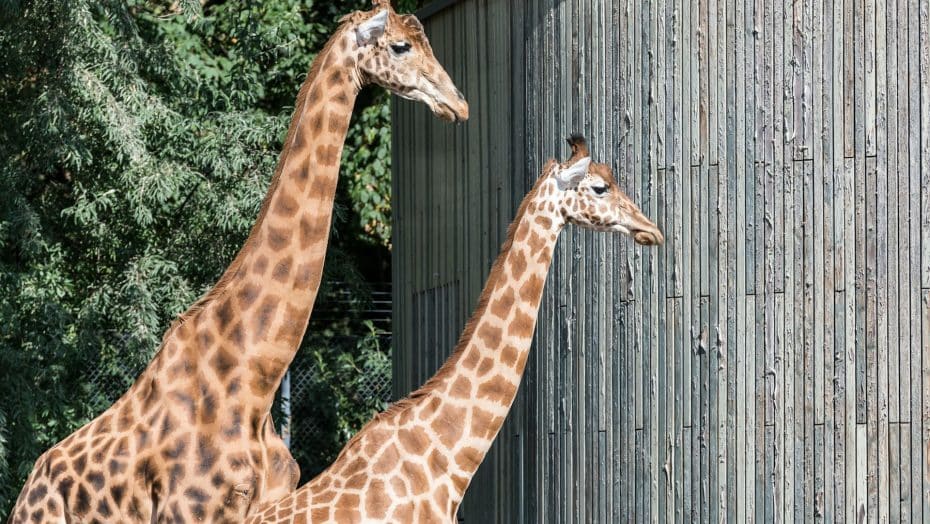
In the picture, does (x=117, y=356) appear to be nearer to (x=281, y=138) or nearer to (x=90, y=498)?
(x=281, y=138)

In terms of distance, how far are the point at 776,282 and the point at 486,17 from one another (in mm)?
3474

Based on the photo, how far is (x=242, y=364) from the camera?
24.9 ft

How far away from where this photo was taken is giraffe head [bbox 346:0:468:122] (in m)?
7.96

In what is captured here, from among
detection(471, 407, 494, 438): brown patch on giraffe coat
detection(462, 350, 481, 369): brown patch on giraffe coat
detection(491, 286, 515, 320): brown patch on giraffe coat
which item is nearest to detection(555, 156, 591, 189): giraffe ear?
detection(491, 286, 515, 320): brown patch on giraffe coat

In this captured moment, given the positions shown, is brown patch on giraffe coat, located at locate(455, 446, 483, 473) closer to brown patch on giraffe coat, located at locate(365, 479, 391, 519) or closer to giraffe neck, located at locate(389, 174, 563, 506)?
giraffe neck, located at locate(389, 174, 563, 506)

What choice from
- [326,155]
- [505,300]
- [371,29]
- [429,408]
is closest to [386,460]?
[429,408]

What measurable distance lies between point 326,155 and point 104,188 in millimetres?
7264

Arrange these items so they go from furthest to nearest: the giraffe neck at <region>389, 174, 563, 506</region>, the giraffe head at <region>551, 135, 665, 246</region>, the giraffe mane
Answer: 1. the giraffe head at <region>551, 135, 665, 246</region>
2. the giraffe neck at <region>389, 174, 563, 506</region>
3. the giraffe mane

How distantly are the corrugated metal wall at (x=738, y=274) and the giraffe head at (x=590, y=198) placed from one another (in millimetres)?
1959

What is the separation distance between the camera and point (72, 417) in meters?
15.0

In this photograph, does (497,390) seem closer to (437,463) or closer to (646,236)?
(437,463)

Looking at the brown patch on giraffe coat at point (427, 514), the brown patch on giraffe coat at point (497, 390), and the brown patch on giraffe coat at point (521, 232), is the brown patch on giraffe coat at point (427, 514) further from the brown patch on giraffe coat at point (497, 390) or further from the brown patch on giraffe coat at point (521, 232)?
the brown patch on giraffe coat at point (521, 232)

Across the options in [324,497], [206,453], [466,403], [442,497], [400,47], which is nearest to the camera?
[206,453]

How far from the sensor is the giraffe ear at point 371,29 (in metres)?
7.91
